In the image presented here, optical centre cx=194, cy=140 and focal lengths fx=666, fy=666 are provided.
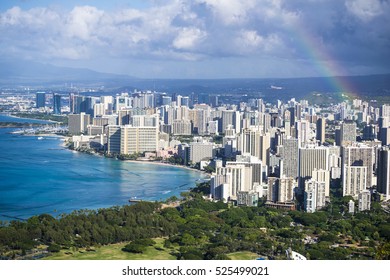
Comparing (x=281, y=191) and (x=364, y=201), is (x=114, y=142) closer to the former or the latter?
(x=281, y=191)

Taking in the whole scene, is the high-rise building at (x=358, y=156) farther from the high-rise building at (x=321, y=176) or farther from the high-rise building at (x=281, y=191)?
the high-rise building at (x=281, y=191)

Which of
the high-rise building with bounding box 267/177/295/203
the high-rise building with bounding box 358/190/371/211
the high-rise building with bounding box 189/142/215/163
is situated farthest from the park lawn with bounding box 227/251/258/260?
the high-rise building with bounding box 189/142/215/163

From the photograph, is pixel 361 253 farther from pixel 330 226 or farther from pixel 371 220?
pixel 371 220

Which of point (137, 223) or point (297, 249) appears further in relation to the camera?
point (137, 223)

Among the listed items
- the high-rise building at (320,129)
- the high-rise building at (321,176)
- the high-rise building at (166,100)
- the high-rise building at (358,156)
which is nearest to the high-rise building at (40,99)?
the high-rise building at (166,100)

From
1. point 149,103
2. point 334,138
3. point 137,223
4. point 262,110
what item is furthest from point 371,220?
point 149,103
